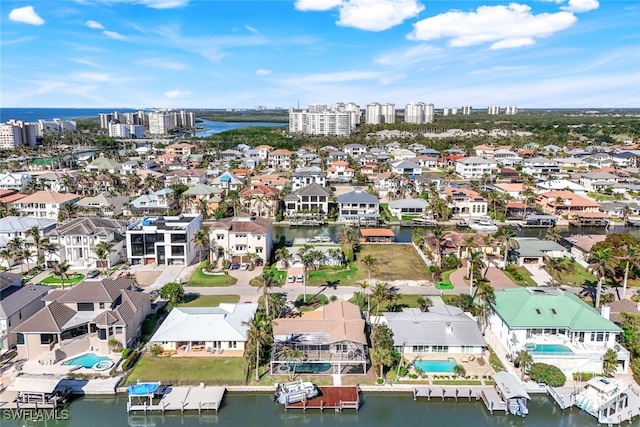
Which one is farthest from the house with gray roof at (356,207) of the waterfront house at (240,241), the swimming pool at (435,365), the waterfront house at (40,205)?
the waterfront house at (40,205)

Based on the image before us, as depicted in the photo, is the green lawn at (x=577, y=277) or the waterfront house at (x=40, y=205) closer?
the green lawn at (x=577, y=277)

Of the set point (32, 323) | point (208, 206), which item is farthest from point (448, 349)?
point (208, 206)

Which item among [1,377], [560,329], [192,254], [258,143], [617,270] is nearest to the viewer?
[1,377]

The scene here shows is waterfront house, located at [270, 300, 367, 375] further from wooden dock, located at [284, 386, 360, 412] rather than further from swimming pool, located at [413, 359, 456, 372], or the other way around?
swimming pool, located at [413, 359, 456, 372]

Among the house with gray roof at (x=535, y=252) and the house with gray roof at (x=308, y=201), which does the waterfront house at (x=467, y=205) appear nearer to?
the house with gray roof at (x=308, y=201)

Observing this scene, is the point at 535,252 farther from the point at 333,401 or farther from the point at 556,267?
the point at 333,401

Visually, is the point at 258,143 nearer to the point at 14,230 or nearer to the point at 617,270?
the point at 14,230

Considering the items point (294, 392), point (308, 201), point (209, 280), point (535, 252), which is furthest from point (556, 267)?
point (308, 201)
